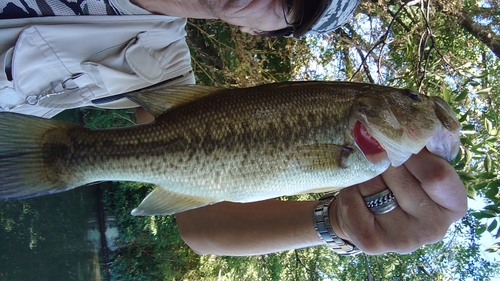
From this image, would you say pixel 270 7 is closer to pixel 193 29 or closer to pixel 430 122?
pixel 430 122

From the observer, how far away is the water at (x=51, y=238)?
4043 mm

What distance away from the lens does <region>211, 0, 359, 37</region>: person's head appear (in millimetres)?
1789

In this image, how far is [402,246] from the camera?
4.87 ft

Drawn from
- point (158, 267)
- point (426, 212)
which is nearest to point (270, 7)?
point (426, 212)

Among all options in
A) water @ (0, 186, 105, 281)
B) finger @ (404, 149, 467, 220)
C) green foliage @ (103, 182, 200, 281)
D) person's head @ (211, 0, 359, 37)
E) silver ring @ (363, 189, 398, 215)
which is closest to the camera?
finger @ (404, 149, 467, 220)

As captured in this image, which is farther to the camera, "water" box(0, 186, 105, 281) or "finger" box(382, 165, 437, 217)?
"water" box(0, 186, 105, 281)

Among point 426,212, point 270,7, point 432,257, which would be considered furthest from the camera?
point 432,257

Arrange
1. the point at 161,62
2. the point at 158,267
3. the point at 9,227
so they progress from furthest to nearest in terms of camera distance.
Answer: the point at 158,267 → the point at 9,227 → the point at 161,62

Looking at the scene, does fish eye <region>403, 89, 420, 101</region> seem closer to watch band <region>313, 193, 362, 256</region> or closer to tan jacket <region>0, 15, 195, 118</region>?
watch band <region>313, 193, 362, 256</region>

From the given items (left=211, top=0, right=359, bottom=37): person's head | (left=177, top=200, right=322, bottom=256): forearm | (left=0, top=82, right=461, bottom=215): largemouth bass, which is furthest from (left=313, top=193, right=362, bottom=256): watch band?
(left=211, top=0, right=359, bottom=37): person's head

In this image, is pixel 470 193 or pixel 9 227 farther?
pixel 9 227

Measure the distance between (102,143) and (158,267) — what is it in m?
4.46

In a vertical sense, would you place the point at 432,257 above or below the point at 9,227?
below

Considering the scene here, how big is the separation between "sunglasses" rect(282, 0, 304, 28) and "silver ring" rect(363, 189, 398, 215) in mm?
931
